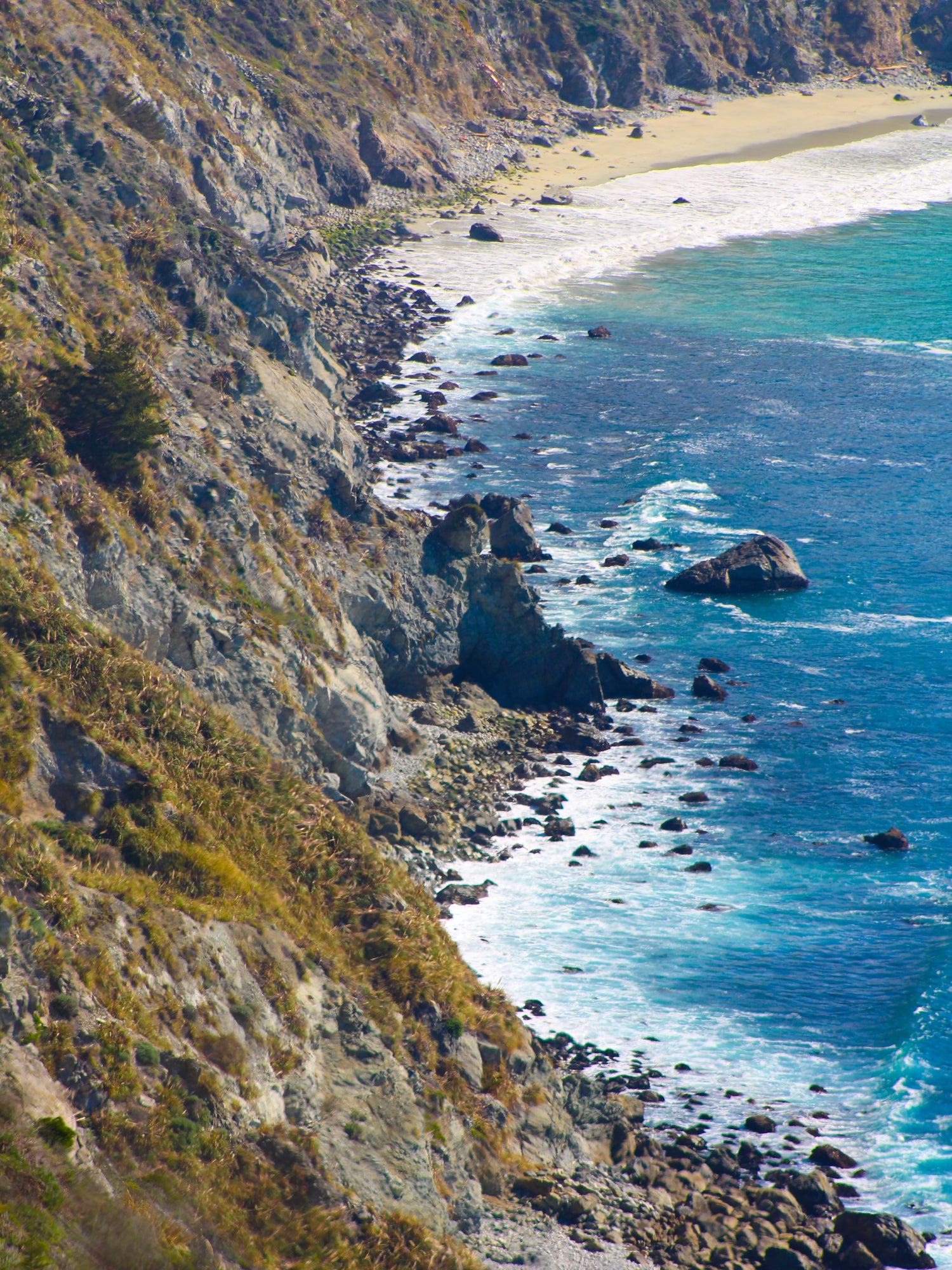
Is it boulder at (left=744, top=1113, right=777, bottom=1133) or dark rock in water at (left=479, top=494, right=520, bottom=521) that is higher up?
dark rock in water at (left=479, top=494, right=520, bottom=521)

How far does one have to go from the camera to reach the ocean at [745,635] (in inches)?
1489

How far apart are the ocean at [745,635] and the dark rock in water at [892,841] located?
76 centimetres

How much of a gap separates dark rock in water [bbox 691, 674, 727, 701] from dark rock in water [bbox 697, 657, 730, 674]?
2.14m

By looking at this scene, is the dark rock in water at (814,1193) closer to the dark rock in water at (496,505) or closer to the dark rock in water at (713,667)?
the dark rock in water at (713,667)

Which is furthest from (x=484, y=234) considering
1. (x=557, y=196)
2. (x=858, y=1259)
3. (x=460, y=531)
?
(x=858, y=1259)

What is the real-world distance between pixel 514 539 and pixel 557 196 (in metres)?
79.5

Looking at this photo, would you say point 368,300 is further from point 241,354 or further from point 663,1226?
point 663,1226

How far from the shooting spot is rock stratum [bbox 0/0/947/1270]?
2067cm

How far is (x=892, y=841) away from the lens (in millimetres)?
46656

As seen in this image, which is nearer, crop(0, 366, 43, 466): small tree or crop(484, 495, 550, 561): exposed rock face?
crop(0, 366, 43, 466): small tree

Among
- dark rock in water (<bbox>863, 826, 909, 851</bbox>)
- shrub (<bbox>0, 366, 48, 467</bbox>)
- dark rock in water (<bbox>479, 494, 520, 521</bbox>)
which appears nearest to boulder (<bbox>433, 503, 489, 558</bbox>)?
dark rock in water (<bbox>479, 494, 520, 521</bbox>)

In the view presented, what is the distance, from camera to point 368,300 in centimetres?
10494

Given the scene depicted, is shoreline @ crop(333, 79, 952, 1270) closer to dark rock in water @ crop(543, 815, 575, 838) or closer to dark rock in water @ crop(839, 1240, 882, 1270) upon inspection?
dark rock in water @ crop(839, 1240, 882, 1270)

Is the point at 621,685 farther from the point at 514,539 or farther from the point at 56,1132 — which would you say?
the point at 56,1132
